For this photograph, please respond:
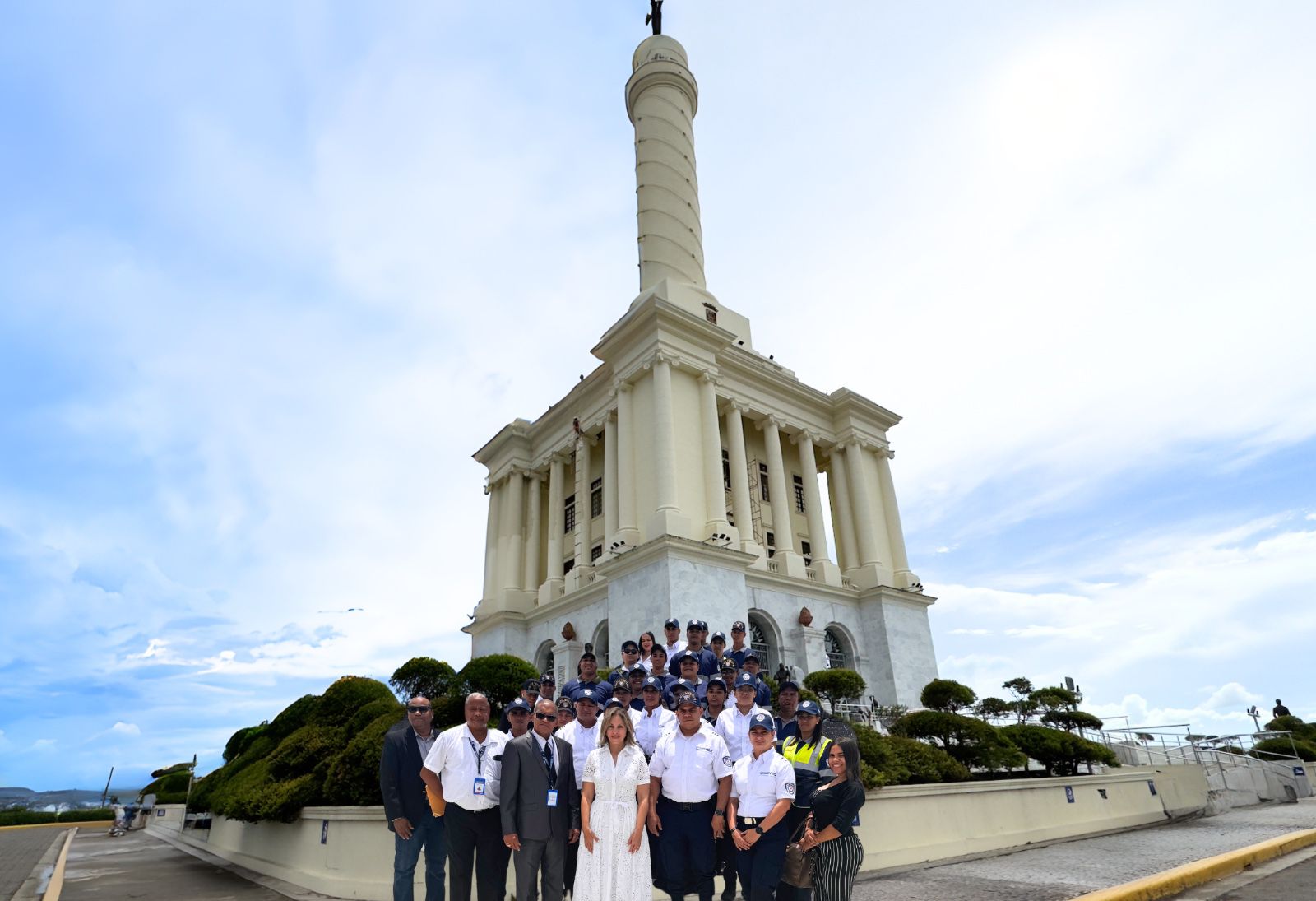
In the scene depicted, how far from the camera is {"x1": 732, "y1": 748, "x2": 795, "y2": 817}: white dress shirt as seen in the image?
6.37m

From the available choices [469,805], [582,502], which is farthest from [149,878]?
[582,502]

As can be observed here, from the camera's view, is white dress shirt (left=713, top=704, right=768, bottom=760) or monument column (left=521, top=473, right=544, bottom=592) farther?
monument column (left=521, top=473, right=544, bottom=592)

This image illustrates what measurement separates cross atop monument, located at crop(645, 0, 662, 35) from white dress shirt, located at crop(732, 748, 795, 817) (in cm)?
5199

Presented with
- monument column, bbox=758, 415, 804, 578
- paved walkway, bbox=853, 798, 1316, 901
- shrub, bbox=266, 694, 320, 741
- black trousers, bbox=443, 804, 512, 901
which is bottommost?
paved walkway, bbox=853, 798, 1316, 901

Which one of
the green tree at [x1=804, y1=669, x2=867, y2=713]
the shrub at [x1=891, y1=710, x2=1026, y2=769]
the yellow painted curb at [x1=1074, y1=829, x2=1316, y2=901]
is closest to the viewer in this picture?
the yellow painted curb at [x1=1074, y1=829, x2=1316, y2=901]

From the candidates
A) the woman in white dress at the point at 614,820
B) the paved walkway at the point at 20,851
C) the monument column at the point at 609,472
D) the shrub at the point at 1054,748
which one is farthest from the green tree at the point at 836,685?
the paved walkway at the point at 20,851

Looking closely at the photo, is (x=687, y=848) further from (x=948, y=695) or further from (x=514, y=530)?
(x=514, y=530)

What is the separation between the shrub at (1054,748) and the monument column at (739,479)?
11.5 meters

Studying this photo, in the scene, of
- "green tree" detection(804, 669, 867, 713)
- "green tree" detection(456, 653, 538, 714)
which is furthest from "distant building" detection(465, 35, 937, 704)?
"green tree" detection(456, 653, 538, 714)

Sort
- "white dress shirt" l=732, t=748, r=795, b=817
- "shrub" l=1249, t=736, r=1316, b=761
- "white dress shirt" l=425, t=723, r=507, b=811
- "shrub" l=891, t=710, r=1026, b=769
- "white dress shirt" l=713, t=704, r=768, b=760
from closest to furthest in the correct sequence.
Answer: "white dress shirt" l=732, t=748, r=795, b=817
"white dress shirt" l=425, t=723, r=507, b=811
"white dress shirt" l=713, t=704, r=768, b=760
"shrub" l=891, t=710, r=1026, b=769
"shrub" l=1249, t=736, r=1316, b=761

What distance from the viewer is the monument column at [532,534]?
36.3m

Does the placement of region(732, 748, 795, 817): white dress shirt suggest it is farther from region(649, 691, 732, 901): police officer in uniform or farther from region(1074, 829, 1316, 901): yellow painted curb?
region(1074, 829, 1316, 901): yellow painted curb

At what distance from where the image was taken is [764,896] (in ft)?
20.5

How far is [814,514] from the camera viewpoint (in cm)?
3409
